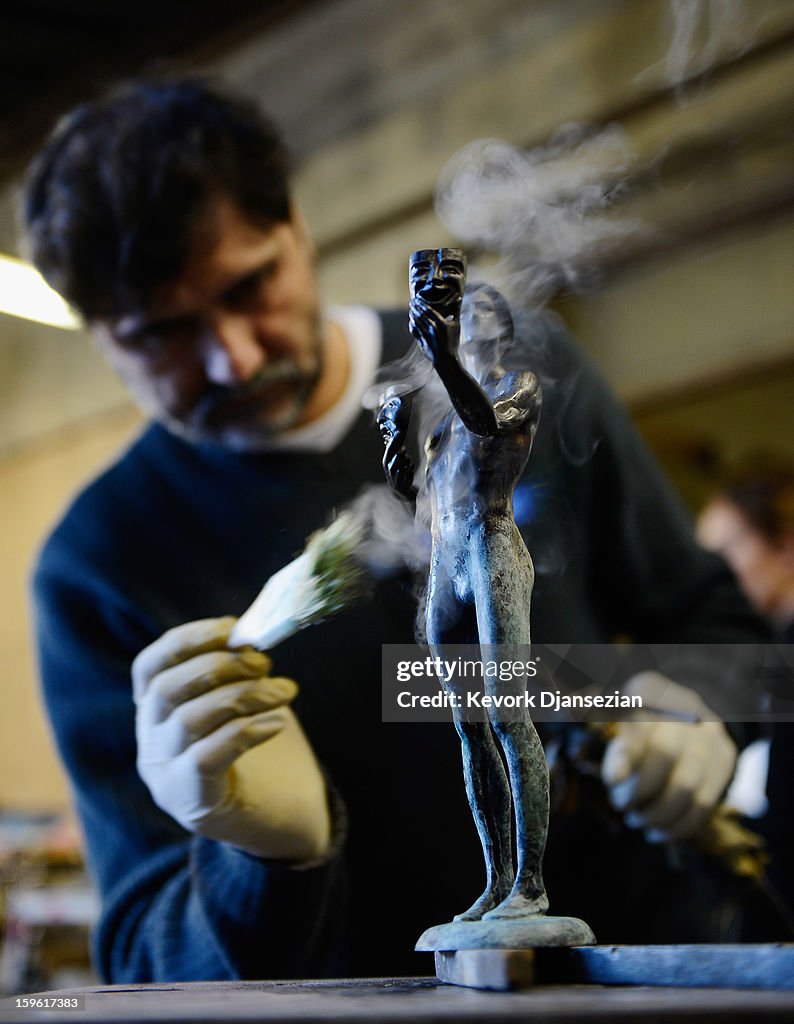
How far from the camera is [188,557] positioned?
1115 millimetres

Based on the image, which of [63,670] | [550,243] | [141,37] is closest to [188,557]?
[63,670]

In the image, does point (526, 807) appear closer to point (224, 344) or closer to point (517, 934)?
point (517, 934)

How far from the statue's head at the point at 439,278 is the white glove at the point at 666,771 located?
1.89 ft

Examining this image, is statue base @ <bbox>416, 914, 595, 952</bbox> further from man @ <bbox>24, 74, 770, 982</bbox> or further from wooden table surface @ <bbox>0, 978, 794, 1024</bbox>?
man @ <bbox>24, 74, 770, 982</bbox>

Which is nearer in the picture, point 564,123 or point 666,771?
point 666,771

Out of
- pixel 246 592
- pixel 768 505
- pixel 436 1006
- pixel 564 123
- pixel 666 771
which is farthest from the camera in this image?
pixel 564 123

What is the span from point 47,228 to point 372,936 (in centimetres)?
85

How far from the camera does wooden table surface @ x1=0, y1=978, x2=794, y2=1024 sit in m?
0.46

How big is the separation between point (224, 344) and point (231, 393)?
2.3 inches

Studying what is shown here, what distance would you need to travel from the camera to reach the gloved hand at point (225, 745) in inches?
33.3

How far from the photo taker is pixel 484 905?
2.23 ft

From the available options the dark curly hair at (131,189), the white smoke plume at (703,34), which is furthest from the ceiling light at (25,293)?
the white smoke plume at (703,34)

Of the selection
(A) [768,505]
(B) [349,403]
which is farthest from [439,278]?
(A) [768,505]

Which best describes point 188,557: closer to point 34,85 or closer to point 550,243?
point 550,243
